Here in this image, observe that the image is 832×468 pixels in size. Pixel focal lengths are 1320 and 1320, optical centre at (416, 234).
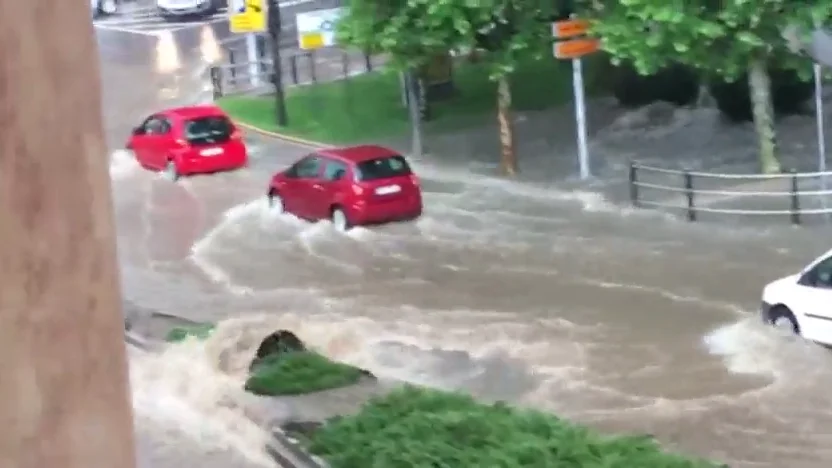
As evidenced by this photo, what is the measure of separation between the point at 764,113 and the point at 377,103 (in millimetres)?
12674

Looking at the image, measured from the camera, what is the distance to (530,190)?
22.5 m

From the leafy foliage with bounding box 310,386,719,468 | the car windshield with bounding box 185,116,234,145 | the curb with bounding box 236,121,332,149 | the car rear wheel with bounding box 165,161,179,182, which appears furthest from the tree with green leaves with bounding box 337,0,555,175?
the leafy foliage with bounding box 310,386,719,468

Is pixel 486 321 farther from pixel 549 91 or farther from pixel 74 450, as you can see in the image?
pixel 549 91

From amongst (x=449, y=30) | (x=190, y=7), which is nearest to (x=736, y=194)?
(x=449, y=30)

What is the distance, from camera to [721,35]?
1923cm

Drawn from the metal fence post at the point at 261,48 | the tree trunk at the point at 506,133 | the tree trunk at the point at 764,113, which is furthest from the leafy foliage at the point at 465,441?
the metal fence post at the point at 261,48

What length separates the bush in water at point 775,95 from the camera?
2692cm

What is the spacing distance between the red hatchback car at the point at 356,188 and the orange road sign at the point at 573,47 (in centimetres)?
380

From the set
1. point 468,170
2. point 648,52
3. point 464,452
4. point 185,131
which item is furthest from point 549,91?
point 464,452

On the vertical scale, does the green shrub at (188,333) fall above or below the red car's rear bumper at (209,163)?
above

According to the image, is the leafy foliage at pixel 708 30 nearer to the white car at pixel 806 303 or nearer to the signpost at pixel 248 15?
the white car at pixel 806 303

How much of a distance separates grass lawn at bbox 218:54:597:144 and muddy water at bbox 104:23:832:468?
5.15m

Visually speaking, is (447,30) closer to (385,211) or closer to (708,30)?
(385,211)

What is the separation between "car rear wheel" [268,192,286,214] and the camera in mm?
21922
